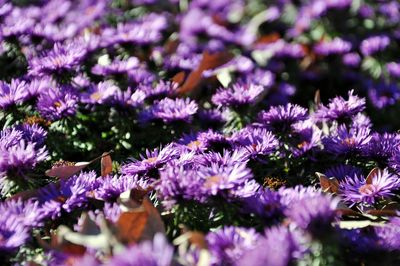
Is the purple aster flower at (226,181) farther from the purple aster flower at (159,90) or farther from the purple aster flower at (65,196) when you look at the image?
the purple aster flower at (159,90)

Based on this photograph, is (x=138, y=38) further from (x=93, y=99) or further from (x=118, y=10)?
(x=118, y=10)

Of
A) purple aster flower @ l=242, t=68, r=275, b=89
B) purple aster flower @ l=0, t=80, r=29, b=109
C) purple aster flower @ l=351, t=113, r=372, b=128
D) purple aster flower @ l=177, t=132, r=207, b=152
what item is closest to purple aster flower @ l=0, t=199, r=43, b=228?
purple aster flower @ l=177, t=132, r=207, b=152

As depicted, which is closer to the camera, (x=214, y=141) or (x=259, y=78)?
(x=214, y=141)

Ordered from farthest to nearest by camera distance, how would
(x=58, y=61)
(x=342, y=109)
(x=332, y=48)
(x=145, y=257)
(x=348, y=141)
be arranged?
(x=332, y=48)
(x=58, y=61)
(x=342, y=109)
(x=348, y=141)
(x=145, y=257)

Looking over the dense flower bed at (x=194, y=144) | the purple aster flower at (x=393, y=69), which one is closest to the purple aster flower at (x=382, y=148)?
the dense flower bed at (x=194, y=144)

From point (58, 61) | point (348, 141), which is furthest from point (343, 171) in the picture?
Answer: point (58, 61)

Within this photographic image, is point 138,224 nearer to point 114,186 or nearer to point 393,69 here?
point 114,186
